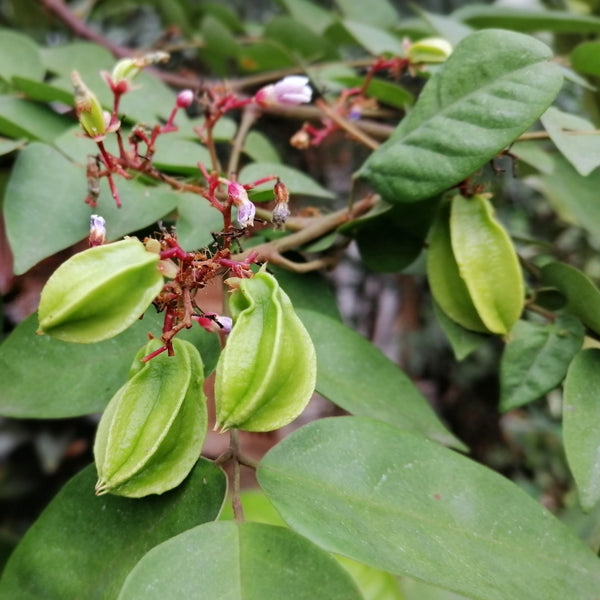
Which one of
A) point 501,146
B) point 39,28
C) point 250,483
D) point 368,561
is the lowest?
point 250,483

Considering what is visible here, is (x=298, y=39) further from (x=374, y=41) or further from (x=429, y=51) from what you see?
(x=429, y=51)

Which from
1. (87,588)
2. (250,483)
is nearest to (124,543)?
(87,588)

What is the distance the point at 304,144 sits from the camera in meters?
0.68

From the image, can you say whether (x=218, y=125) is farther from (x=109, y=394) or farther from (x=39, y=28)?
(x=39, y=28)

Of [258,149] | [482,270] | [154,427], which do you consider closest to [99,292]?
[154,427]

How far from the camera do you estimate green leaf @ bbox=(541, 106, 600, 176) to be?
481 mm

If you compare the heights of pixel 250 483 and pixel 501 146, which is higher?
pixel 501 146

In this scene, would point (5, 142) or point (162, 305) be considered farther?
point (5, 142)

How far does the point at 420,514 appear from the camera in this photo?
0.42m

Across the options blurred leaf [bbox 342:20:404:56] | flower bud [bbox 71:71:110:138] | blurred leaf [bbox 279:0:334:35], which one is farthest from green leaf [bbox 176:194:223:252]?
blurred leaf [bbox 279:0:334:35]

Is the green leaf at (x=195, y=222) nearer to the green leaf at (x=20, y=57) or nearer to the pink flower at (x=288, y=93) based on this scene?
the pink flower at (x=288, y=93)

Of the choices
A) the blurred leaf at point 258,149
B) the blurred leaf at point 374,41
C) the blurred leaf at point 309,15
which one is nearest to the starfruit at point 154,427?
the blurred leaf at point 258,149

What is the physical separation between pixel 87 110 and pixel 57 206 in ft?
0.35

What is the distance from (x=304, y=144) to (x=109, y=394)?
0.32 meters
